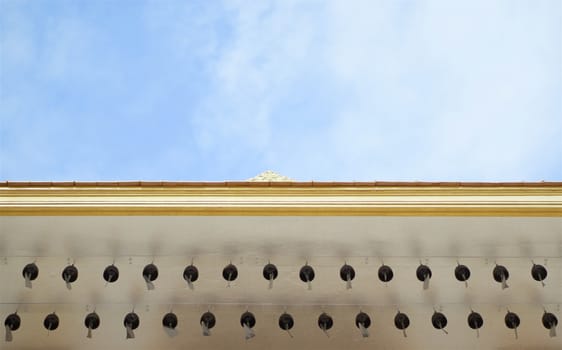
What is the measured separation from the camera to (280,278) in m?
5.48

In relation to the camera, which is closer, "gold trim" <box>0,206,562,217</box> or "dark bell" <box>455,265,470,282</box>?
"gold trim" <box>0,206,562,217</box>

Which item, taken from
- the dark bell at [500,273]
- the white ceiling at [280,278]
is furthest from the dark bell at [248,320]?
the dark bell at [500,273]

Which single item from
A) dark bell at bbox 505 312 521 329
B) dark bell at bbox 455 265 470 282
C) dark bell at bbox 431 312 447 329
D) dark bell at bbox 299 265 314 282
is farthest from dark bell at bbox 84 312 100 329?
dark bell at bbox 505 312 521 329

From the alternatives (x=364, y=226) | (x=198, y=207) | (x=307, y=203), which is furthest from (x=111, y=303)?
(x=364, y=226)

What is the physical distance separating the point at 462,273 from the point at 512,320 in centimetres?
67

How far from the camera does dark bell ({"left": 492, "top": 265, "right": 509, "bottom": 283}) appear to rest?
5.25m

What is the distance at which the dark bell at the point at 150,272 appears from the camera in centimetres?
523

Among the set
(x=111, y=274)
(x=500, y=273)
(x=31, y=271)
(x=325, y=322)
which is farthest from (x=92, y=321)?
(x=500, y=273)

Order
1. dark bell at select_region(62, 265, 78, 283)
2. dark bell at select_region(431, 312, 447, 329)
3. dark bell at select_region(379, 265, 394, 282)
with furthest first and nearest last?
1. dark bell at select_region(431, 312, 447, 329)
2. dark bell at select_region(379, 265, 394, 282)
3. dark bell at select_region(62, 265, 78, 283)

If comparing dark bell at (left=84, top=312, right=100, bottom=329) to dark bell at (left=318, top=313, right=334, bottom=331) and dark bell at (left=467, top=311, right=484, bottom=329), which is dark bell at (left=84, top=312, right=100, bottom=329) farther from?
dark bell at (left=467, top=311, right=484, bottom=329)

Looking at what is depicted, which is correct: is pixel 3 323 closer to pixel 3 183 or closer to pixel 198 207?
pixel 3 183

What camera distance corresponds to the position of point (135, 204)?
5125 millimetres

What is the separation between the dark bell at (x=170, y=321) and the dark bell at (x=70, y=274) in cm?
87

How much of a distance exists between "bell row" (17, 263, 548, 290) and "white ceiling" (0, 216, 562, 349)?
13 cm
